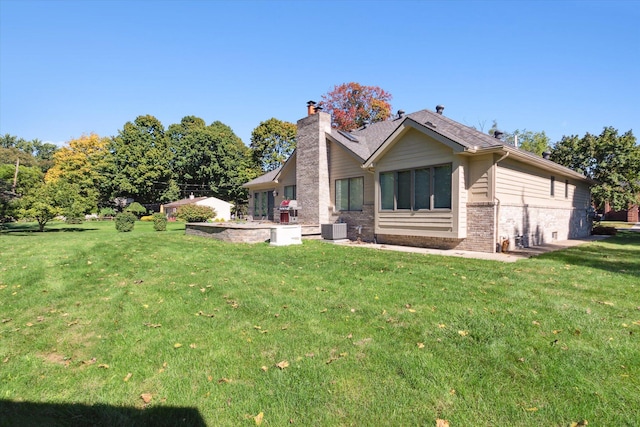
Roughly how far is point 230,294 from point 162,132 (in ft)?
164

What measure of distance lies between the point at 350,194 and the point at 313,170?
2640mm

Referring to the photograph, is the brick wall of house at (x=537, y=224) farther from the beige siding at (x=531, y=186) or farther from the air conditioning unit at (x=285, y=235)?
the air conditioning unit at (x=285, y=235)

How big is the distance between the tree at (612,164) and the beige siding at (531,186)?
20.0 feet

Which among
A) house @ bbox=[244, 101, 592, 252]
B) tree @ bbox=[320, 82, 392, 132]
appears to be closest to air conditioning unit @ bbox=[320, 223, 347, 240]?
house @ bbox=[244, 101, 592, 252]

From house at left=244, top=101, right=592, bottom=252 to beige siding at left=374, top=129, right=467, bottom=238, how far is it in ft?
0.12

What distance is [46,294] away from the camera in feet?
18.4

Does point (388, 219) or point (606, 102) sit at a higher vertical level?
point (606, 102)

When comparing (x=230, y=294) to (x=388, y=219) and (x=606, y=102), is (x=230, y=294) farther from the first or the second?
(x=606, y=102)

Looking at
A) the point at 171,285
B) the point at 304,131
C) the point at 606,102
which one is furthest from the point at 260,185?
the point at 606,102

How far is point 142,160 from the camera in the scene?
142ft

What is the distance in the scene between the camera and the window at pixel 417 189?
11172 millimetres

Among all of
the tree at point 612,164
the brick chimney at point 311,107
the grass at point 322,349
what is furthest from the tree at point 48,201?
the tree at point 612,164

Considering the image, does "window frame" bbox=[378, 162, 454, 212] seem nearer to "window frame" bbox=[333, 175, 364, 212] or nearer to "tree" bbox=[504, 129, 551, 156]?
"window frame" bbox=[333, 175, 364, 212]

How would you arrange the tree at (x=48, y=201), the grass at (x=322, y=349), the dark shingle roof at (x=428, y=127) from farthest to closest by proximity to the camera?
the tree at (x=48, y=201), the dark shingle roof at (x=428, y=127), the grass at (x=322, y=349)
